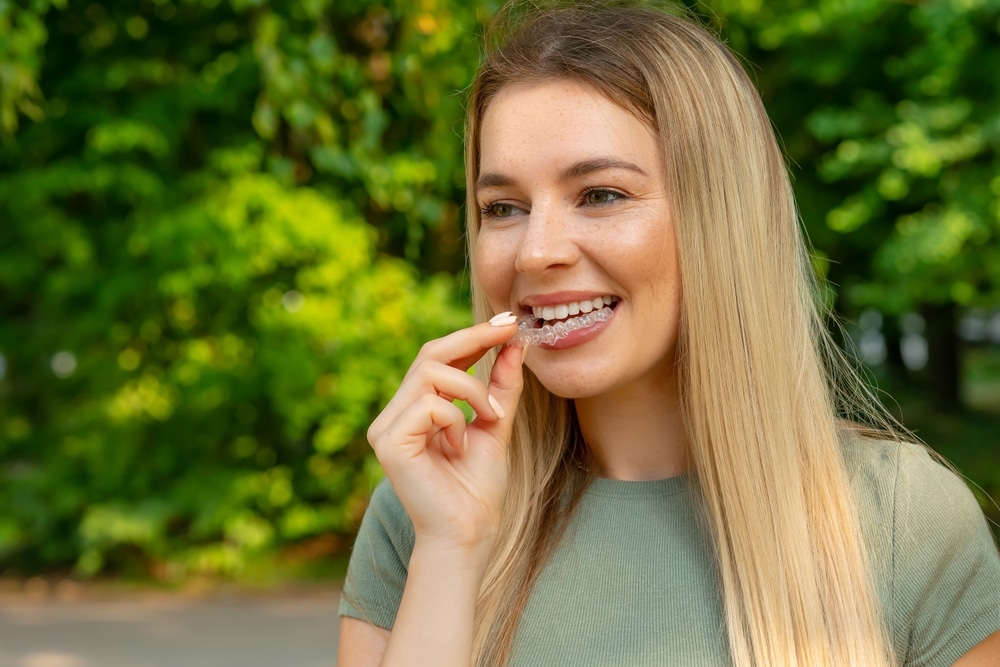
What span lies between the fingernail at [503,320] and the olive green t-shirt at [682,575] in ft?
1.27

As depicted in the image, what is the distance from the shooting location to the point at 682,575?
1.76m

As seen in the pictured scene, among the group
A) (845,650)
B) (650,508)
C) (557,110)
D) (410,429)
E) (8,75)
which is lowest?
(845,650)

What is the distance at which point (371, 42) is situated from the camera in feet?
16.3

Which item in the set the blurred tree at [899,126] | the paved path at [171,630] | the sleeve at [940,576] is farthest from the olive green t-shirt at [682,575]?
the paved path at [171,630]

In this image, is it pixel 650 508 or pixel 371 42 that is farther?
pixel 371 42

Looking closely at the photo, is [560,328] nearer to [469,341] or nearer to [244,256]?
[469,341]

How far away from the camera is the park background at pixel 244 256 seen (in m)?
6.38

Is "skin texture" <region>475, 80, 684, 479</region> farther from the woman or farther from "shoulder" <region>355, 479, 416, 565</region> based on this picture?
"shoulder" <region>355, 479, 416, 565</region>

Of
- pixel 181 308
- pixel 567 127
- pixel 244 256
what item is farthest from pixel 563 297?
pixel 181 308

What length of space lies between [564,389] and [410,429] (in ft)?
0.90

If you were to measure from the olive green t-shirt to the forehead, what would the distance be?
23.0 inches

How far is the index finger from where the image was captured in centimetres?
170

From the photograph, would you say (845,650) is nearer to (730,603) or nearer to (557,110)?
(730,603)

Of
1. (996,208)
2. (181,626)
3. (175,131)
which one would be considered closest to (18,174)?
(175,131)
